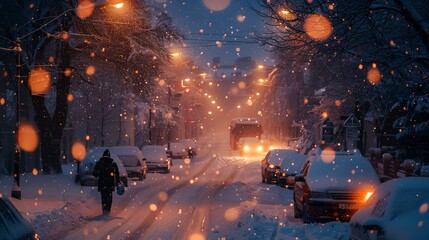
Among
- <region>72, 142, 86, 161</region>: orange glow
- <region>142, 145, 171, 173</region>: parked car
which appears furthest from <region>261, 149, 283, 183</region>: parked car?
<region>72, 142, 86, 161</region>: orange glow

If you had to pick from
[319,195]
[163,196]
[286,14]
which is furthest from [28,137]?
[286,14]

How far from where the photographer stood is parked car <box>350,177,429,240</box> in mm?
7434

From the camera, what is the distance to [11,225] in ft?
22.4

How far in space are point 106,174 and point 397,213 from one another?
11.7 metres

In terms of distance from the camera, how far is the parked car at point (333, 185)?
1606 cm

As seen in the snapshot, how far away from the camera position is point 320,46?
1469cm

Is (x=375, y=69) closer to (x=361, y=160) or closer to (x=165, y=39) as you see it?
(x=361, y=160)

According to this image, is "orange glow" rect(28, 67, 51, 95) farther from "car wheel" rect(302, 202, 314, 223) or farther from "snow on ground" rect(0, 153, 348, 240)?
"car wheel" rect(302, 202, 314, 223)

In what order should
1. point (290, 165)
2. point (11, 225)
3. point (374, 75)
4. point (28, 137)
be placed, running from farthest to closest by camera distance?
point (28, 137)
point (290, 165)
point (374, 75)
point (11, 225)

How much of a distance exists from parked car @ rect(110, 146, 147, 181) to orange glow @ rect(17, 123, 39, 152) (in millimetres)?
6755

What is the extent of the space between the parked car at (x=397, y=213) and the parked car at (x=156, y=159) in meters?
34.1

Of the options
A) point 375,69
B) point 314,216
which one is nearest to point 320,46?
point 375,69

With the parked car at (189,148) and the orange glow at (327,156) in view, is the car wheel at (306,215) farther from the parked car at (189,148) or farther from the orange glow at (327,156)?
the parked car at (189,148)

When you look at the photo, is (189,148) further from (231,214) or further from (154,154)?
(231,214)
